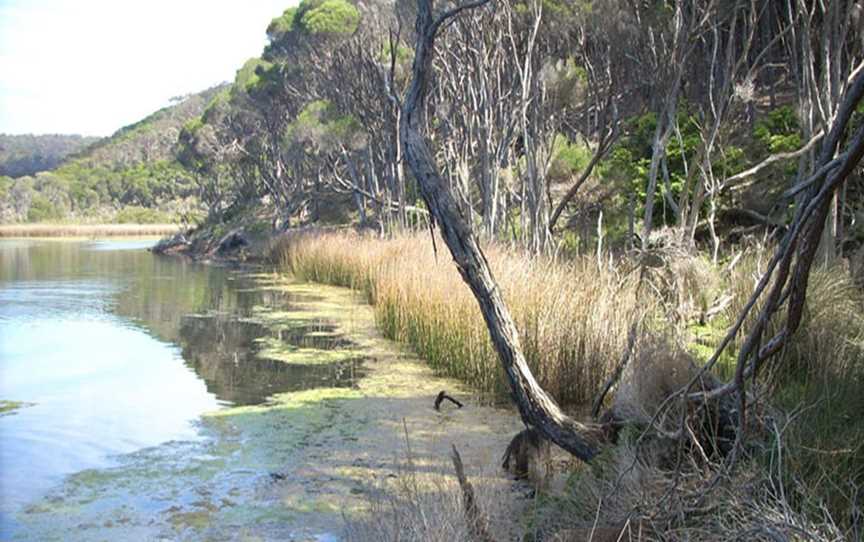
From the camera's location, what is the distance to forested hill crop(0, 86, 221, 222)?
4806 cm

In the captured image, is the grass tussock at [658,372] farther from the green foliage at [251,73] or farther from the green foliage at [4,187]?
the green foliage at [4,187]

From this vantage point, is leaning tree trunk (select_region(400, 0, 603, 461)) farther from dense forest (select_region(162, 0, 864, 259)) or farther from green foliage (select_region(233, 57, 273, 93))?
green foliage (select_region(233, 57, 273, 93))

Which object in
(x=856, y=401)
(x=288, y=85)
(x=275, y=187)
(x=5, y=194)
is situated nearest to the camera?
(x=856, y=401)

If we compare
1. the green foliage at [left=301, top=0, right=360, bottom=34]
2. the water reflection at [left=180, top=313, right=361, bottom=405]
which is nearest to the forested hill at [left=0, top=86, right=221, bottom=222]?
the green foliage at [left=301, top=0, right=360, bottom=34]

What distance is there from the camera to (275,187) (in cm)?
2528

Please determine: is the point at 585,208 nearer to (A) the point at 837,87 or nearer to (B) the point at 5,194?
(A) the point at 837,87

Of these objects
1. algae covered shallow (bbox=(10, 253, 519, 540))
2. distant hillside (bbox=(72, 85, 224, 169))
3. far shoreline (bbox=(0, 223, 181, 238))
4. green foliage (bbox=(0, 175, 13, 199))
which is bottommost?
far shoreline (bbox=(0, 223, 181, 238))

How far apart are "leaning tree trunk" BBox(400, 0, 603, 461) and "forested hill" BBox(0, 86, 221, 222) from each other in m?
44.0

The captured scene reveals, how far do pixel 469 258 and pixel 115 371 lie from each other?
15.2 feet

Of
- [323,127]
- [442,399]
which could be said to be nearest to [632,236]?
[442,399]

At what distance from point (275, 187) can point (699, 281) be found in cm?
2019

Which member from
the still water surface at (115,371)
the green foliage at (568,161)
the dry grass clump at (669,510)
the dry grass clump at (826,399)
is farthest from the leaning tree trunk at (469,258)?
the green foliage at (568,161)

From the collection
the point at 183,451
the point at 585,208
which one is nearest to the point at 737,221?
the point at 585,208

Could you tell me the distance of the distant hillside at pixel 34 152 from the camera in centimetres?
5788
